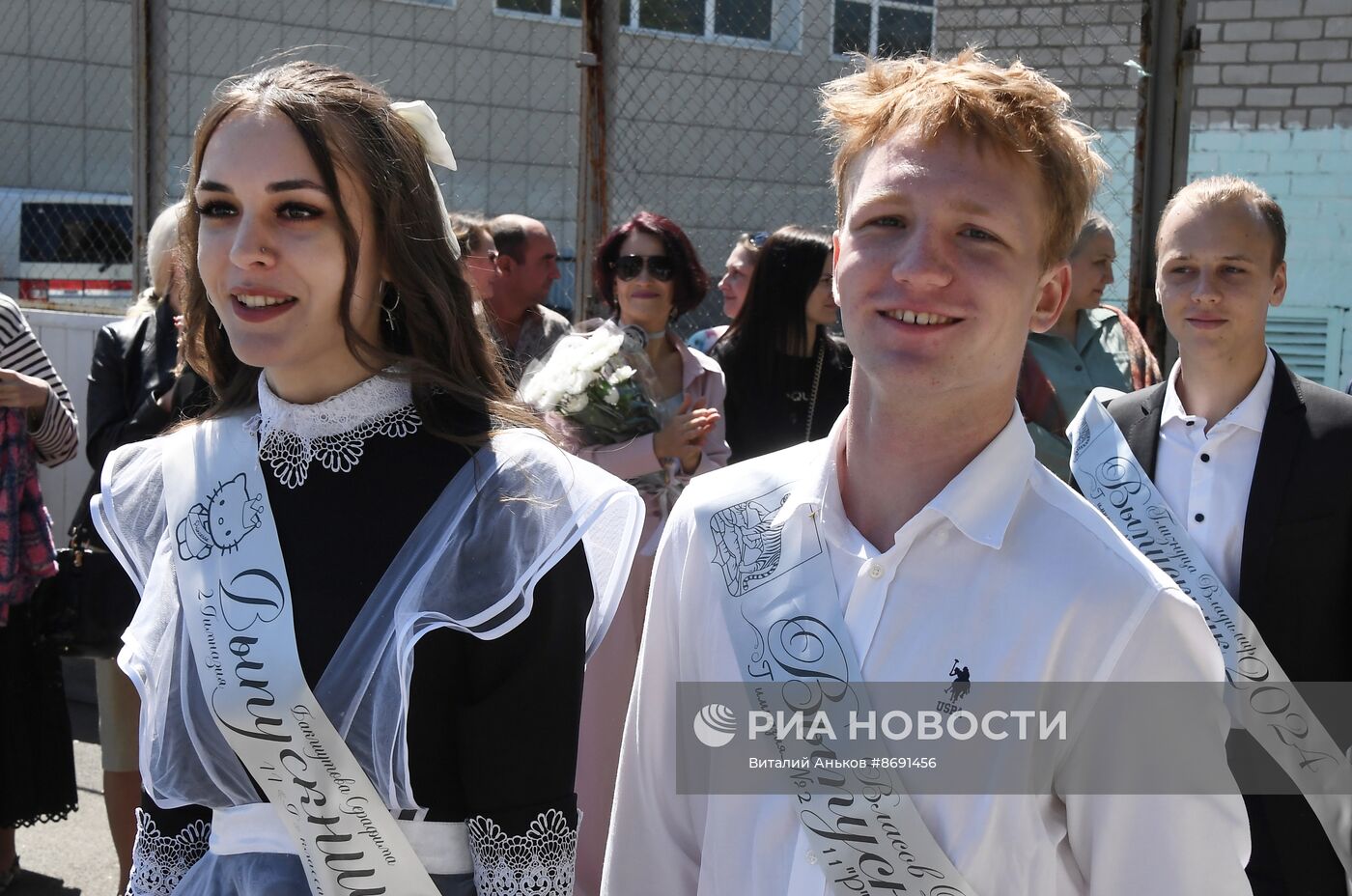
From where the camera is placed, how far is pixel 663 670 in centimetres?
170

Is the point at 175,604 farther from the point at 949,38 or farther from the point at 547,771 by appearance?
the point at 949,38

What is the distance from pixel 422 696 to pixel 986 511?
0.77 meters

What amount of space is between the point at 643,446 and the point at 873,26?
343 centimetres

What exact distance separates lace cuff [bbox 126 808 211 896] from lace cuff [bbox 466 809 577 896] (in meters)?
0.42

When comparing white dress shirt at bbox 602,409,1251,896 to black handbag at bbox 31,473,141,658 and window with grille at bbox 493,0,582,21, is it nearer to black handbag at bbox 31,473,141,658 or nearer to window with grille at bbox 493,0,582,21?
black handbag at bbox 31,473,141,658

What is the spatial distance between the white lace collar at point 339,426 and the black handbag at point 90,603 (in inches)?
74.9

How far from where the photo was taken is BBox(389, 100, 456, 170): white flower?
6.85 feet

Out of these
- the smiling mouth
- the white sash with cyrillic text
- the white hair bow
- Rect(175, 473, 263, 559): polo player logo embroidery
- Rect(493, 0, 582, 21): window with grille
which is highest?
Rect(493, 0, 582, 21): window with grille

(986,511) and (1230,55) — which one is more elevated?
(1230,55)

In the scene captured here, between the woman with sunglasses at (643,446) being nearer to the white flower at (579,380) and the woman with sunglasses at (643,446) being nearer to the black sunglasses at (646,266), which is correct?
the black sunglasses at (646,266)

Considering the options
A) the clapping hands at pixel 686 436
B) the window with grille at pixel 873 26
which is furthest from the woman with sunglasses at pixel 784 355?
the window with grille at pixel 873 26

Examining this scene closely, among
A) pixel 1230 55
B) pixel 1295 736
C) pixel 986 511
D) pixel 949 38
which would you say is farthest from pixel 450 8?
pixel 986 511

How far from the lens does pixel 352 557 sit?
1.84 m

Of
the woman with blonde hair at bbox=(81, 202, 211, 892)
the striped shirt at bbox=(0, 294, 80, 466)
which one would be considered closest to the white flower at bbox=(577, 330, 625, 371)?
the woman with blonde hair at bbox=(81, 202, 211, 892)
